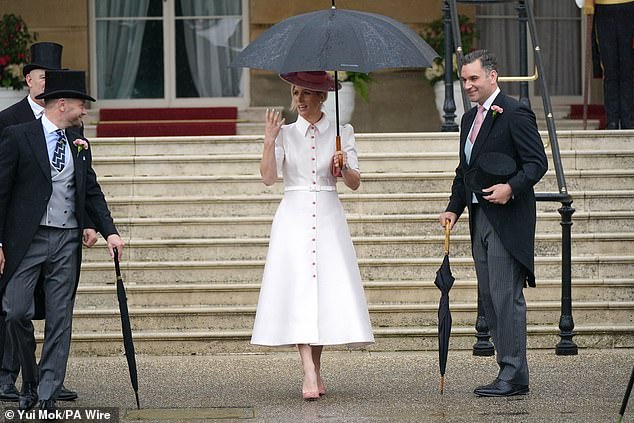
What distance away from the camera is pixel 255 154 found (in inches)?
472

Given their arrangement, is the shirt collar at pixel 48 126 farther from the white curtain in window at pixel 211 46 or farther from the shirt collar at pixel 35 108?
the white curtain in window at pixel 211 46

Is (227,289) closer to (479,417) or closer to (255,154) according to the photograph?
(255,154)

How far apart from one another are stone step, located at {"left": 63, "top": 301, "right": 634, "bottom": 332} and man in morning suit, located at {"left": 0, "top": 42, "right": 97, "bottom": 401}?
172cm

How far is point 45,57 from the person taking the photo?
8.96 metres

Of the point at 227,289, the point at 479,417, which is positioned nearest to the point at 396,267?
the point at 227,289

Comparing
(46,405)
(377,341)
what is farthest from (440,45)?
(46,405)

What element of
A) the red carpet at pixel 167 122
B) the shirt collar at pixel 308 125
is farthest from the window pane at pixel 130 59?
the shirt collar at pixel 308 125

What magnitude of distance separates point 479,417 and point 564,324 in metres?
2.32

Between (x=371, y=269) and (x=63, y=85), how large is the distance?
363 cm

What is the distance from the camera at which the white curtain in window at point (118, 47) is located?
15.8m

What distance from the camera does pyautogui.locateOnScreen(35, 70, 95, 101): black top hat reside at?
7871 mm

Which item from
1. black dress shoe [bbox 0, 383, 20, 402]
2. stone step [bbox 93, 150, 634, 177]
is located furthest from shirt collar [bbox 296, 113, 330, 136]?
stone step [bbox 93, 150, 634, 177]

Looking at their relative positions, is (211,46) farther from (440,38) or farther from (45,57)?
(45,57)

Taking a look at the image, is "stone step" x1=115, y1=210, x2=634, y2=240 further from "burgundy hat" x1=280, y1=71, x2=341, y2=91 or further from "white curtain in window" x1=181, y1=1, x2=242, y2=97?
"white curtain in window" x1=181, y1=1, x2=242, y2=97
